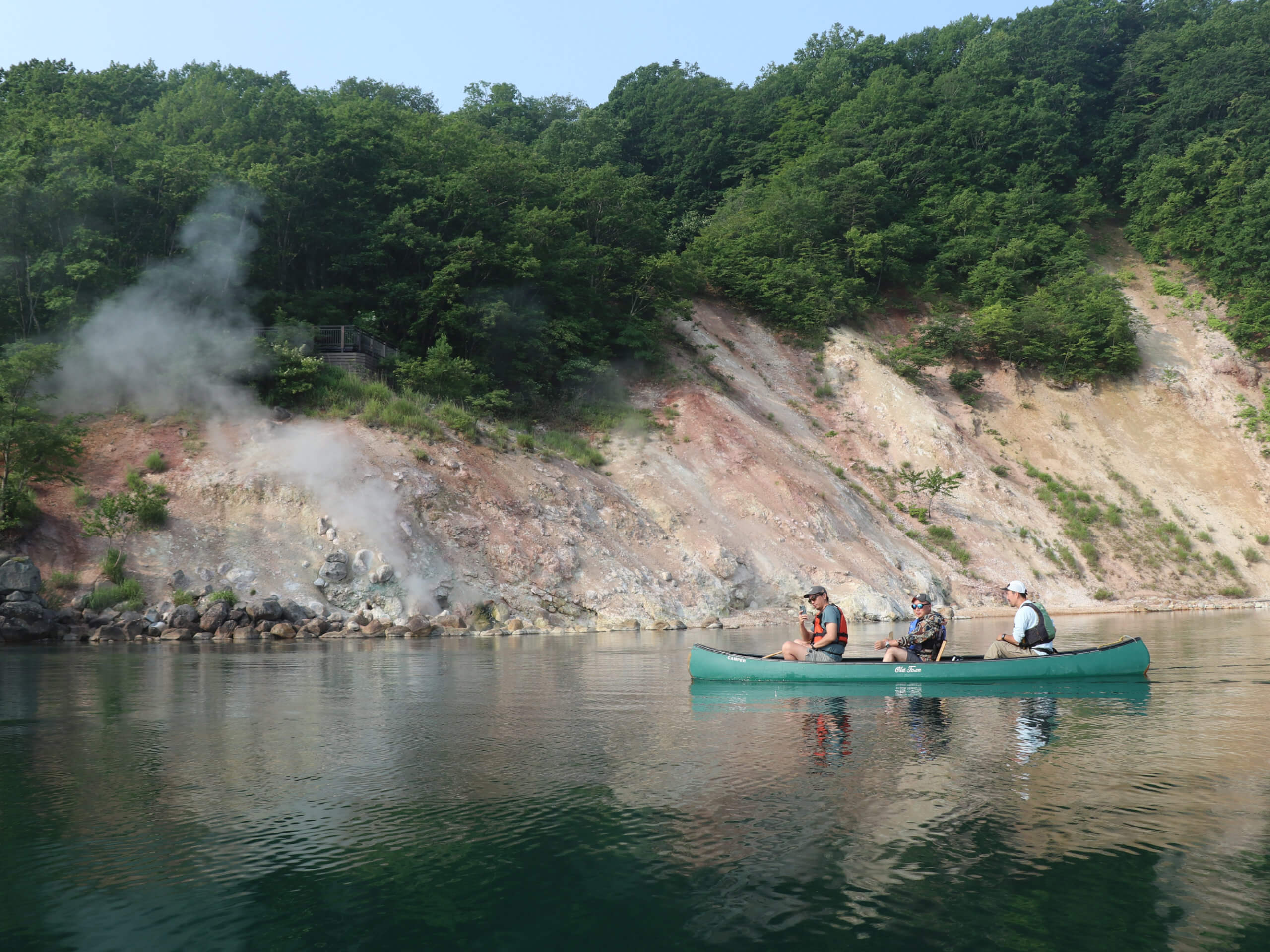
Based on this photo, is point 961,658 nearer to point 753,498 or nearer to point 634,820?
point 634,820

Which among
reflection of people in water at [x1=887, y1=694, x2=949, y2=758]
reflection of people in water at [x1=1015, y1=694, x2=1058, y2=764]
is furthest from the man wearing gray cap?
reflection of people in water at [x1=1015, y1=694, x2=1058, y2=764]

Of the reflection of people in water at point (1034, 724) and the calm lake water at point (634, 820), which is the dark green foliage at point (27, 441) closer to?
the calm lake water at point (634, 820)

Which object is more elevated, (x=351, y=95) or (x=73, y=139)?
(x=351, y=95)

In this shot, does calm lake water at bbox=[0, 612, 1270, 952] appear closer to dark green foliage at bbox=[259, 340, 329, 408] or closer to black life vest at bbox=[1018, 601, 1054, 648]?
black life vest at bbox=[1018, 601, 1054, 648]

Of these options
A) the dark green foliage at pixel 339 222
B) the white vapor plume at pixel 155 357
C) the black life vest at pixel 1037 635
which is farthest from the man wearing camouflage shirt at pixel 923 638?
the white vapor plume at pixel 155 357

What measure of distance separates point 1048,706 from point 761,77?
79192mm

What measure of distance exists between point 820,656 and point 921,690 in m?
1.91

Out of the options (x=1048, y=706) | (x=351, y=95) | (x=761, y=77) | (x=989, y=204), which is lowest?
(x=1048, y=706)

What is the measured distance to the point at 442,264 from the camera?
4512cm

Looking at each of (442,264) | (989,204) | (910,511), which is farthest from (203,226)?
(989,204)

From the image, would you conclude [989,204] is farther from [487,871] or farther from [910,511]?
[487,871]

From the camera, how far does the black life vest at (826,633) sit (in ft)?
61.3

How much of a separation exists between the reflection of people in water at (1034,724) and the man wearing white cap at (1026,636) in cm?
117

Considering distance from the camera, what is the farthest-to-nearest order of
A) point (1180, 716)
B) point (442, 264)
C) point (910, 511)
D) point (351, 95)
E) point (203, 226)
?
point (351, 95)
point (910, 511)
point (442, 264)
point (203, 226)
point (1180, 716)
